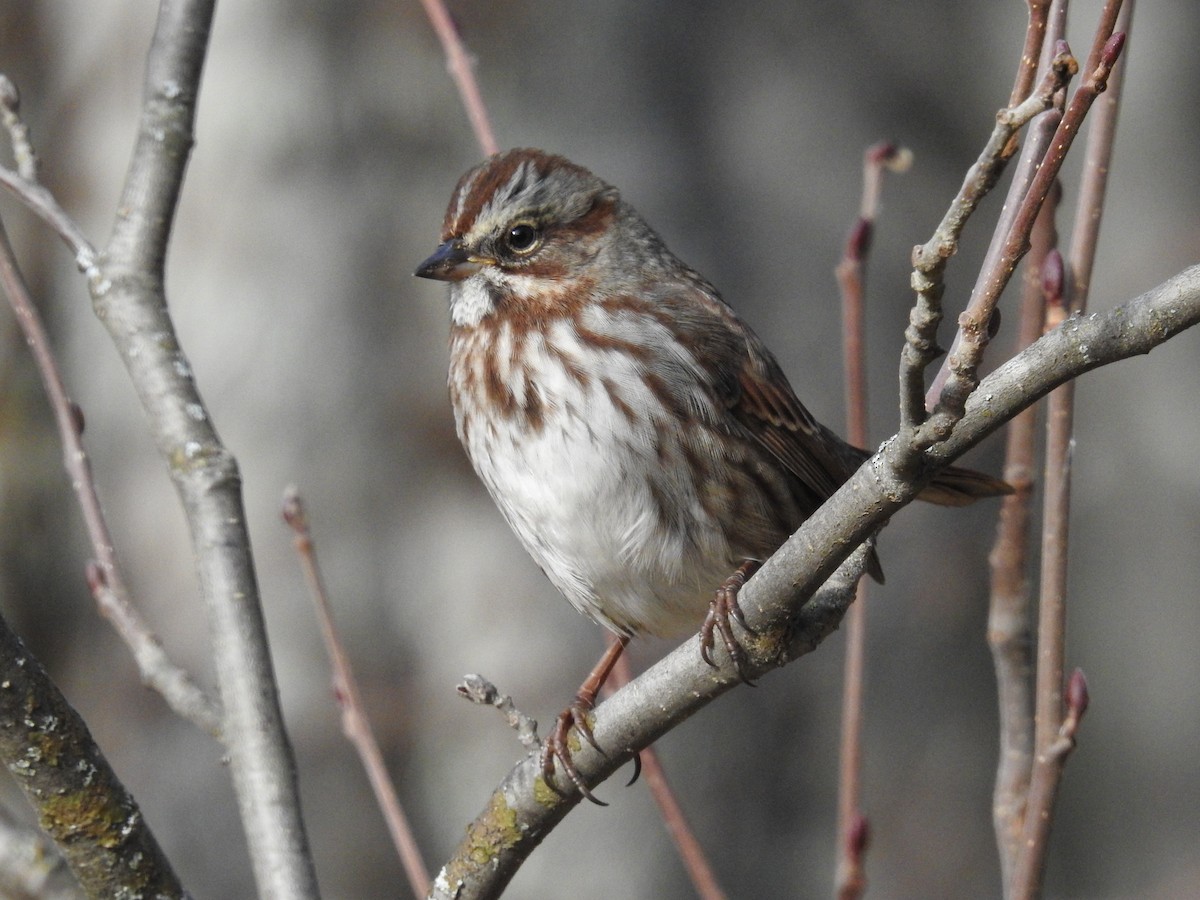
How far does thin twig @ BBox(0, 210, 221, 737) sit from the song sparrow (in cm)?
66

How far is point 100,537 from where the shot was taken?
255 cm

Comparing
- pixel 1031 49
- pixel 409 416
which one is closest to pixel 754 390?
pixel 1031 49

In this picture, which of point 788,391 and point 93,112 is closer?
point 788,391

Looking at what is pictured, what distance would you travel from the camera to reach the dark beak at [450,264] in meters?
2.96

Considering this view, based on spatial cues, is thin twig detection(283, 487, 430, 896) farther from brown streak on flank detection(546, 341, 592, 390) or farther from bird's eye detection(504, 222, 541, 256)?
→ bird's eye detection(504, 222, 541, 256)

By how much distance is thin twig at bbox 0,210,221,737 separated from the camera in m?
2.51

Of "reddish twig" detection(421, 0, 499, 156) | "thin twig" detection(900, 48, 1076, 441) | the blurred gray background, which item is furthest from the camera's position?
the blurred gray background

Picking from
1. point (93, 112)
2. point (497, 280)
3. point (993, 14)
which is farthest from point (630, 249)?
point (993, 14)

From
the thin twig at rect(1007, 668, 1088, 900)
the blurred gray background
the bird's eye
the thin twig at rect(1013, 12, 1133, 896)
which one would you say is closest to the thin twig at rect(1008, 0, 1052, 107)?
the thin twig at rect(1013, 12, 1133, 896)

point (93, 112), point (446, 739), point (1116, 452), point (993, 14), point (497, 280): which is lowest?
point (446, 739)

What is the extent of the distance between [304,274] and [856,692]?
111 inches

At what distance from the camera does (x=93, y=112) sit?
15.5 ft

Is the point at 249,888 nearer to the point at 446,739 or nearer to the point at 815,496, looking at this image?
the point at 446,739

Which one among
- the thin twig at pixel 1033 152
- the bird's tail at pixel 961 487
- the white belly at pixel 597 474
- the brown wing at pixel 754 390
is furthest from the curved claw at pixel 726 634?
the bird's tail at pixel 961 487
